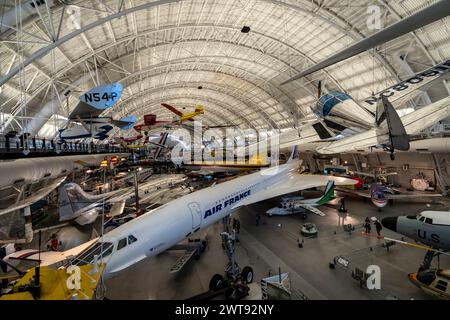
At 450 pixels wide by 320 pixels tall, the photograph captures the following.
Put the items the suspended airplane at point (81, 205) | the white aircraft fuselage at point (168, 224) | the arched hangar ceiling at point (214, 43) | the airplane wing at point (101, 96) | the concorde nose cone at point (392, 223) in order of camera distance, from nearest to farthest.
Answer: the white aircraft fuselage at point (168, 224), the concorde nose cone at point (392, 223), the airplane wing at point (101, 96), the suspended airplane at point (81, 205), the arched hangar ceiling at point (214, 43)

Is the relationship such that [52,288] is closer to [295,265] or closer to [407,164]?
[295,265]

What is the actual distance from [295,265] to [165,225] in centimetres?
667

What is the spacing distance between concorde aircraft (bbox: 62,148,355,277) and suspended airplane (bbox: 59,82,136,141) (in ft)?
27.9

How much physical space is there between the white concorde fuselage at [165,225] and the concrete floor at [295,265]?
6.00ft

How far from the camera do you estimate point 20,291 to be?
4.39 m

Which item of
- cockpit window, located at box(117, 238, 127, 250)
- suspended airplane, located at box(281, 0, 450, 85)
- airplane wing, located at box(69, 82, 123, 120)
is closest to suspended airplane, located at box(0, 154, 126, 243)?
airplane wing, located at box(69, 82, 123, 120)

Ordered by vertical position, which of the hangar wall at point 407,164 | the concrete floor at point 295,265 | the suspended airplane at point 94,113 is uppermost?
the suspended airplane at point 94,113

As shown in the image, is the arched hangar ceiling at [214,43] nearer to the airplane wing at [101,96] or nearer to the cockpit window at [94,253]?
the airplane wing at [101,96]

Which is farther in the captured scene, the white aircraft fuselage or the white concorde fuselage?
the white aircraft fuselage

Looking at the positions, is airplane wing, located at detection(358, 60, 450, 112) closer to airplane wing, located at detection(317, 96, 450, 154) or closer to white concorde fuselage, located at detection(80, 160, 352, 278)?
airplane wing, located at detection(317, 96, 450, 154)

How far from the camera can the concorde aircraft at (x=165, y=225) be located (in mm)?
7359

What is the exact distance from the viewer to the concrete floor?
29.8 feet

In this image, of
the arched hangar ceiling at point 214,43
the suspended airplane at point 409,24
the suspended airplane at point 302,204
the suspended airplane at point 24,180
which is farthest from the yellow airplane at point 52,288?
the arched hangar ceiling at point 214,43

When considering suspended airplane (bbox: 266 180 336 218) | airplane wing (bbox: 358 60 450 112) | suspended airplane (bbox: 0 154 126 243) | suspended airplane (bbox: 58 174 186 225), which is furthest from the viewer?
suspended airplane (bbox: 266 180 336 218)
